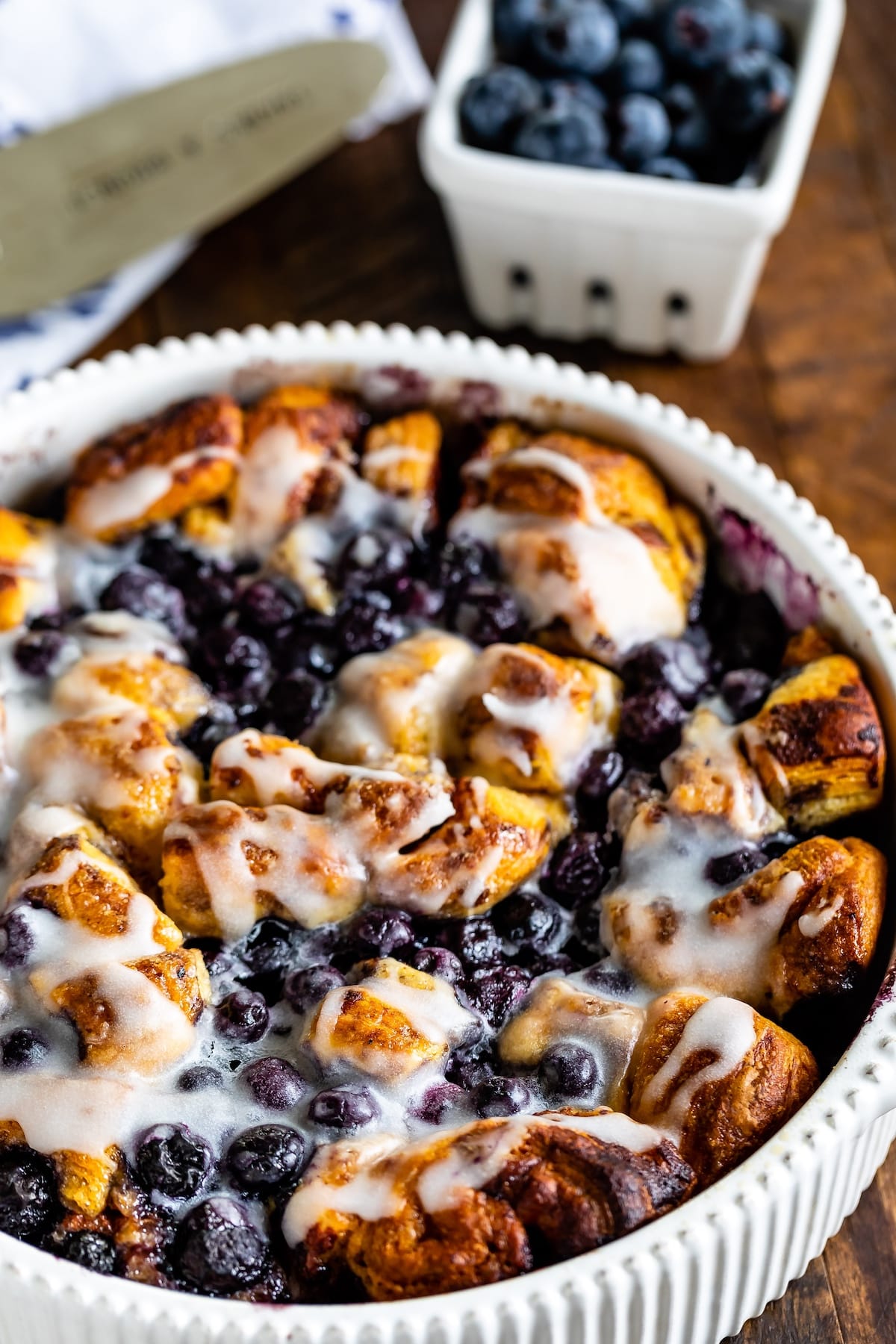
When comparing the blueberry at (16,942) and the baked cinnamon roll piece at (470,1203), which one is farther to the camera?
the blueberry at (16,942)

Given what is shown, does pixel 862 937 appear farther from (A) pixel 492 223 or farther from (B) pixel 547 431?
(A) pixel 492 223

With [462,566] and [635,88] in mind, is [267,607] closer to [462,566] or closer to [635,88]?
[462,566]

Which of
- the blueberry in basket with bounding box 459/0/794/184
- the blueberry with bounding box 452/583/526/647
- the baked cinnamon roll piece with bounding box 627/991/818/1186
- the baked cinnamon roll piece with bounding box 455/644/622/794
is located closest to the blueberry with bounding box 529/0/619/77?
the blueberry in basket with bounding box 459/0/794/184

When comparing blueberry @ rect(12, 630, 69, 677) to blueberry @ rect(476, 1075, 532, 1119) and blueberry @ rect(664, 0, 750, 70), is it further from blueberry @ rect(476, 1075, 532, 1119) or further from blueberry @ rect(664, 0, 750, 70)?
blueberry @ rect(664, 0, 750, 70)

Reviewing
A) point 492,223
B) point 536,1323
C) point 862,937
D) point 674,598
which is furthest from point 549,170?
point 536,1323

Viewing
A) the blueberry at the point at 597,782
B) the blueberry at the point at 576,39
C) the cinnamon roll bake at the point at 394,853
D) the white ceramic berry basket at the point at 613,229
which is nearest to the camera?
the cinnamon roll bake at the point at 394,853

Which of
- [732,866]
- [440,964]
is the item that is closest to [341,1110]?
[440,964]

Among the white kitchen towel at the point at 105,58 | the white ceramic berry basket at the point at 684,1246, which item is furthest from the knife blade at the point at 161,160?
the white ceramic berry basket at the point at 684,1246

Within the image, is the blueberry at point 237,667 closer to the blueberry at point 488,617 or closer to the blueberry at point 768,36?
the blueberry at point 488,617
